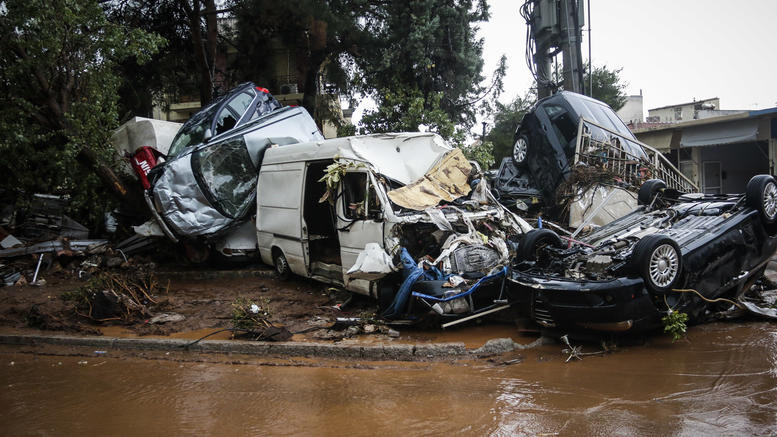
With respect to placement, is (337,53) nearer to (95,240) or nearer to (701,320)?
(95,240)

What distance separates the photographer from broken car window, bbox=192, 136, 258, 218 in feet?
30.3

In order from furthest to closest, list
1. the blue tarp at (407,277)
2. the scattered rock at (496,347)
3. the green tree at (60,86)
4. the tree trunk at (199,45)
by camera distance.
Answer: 1. the tree trunk at (199,45)
2. the green tree at (60,86)
3. the blue tarp at (407,277)
4. the scattered rock at (496,347)

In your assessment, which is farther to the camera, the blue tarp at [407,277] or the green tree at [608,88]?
the green tree at [608,88]

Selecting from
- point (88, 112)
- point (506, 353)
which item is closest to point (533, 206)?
point (506, 353)

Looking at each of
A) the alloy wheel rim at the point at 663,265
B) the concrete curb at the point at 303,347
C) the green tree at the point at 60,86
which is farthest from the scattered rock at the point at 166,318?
the alloy wheel rim at the point at 663,265

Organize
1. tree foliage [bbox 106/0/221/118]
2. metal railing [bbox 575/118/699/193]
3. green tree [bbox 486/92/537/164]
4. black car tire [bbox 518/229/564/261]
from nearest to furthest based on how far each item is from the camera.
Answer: black car tire [bbox 518/229/564/261]
metal railing [bbox 575/118/699/193]
tree foliage [bbox 106/0/221/118]
green tree [bbox 486/92/537/164]

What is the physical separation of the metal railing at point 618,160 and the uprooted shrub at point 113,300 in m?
7.79

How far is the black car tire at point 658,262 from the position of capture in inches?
180

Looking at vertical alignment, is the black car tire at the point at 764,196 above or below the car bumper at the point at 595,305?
above

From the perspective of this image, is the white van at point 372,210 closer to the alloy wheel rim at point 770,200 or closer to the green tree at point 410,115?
the alloy wheel rim at point 770,200

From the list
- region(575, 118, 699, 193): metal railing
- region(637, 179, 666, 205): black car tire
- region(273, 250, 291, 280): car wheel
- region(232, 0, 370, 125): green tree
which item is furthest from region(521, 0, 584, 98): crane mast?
region(273, 250, 291, 280): car wheel

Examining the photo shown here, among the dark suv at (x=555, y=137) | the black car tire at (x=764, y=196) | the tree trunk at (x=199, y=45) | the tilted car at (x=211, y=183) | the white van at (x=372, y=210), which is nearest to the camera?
the black car tire at (x=764, y=196)

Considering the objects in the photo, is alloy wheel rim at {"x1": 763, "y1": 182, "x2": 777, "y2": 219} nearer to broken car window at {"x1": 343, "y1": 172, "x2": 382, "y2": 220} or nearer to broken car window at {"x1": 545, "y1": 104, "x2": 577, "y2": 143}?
broken car window at {"x1": 343, "y1": 172, "x2": 382, "y2": 220}

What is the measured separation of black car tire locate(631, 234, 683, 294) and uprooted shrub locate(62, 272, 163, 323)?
19.5 feet
